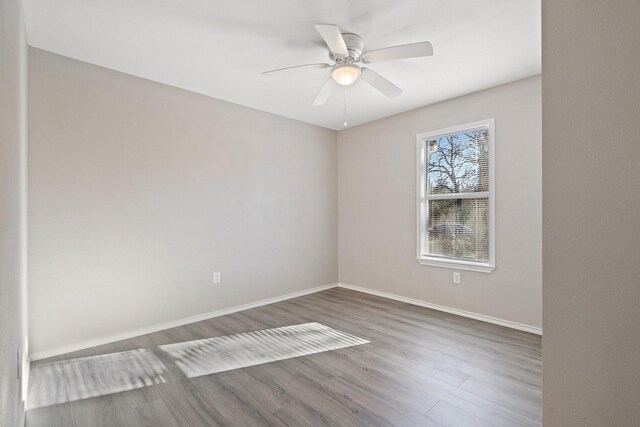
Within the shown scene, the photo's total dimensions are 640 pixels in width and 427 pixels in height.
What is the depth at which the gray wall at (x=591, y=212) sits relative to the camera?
753 mm

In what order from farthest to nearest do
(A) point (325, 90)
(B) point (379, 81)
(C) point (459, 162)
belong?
1. (C) point (459, 162)
2. (A) point (325, 90)
3. (B) point (379, 81)

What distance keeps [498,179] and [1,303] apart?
3.72 m

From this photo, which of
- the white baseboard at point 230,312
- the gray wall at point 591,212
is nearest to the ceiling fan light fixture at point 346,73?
the gray wall at point 591,212

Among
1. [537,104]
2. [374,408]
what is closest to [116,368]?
[374,408]

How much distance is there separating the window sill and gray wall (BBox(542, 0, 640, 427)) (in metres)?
2.62

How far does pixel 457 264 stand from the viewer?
137 inches

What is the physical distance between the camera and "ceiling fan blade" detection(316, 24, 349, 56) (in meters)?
1.81

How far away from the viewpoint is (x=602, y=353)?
792 mm

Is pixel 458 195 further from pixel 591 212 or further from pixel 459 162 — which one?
pixel 591 212

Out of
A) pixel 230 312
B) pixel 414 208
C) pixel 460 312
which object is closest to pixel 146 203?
pixel 230 312

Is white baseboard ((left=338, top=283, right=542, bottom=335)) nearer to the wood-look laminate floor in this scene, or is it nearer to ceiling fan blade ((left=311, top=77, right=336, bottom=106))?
the wood-look laminate floor

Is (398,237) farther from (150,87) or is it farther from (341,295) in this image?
(150,87)

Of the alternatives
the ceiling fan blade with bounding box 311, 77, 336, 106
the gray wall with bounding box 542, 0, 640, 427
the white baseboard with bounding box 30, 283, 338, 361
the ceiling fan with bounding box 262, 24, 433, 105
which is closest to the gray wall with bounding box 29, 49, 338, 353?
the white baseboard with bounding box 30, 283, 338, 361

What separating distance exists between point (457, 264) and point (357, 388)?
2.06 m
